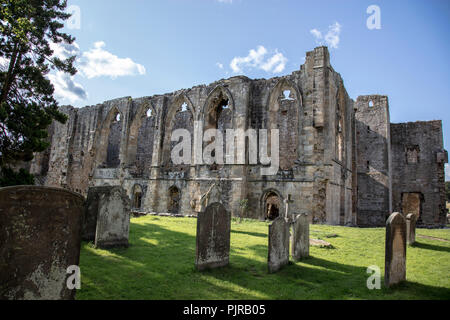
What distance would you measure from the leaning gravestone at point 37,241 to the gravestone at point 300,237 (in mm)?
4233

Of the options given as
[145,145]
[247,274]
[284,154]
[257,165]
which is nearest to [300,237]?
[247,274]

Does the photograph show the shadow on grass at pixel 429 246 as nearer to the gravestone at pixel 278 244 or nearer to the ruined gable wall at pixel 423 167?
the gravestone at pixel 278 244

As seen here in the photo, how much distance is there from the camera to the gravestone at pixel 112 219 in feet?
21.1

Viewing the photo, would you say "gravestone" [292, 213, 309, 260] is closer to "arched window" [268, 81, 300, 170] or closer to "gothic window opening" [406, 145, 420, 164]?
"arched window" [268, 81, 300, 170]

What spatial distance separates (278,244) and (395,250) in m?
1.89

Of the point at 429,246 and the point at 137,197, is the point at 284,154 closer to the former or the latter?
the point at 137,197

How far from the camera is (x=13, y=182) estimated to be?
912cm

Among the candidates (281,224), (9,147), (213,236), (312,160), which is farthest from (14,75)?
(312,160)

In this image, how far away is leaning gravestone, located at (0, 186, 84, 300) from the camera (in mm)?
2686

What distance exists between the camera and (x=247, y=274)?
508 cm

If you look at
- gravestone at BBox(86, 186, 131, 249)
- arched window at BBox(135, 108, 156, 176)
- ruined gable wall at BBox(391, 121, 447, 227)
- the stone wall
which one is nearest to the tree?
gravestone at BBox(86, 186, 131, 249)

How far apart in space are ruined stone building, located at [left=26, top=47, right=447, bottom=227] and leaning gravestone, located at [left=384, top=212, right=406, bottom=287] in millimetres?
8699

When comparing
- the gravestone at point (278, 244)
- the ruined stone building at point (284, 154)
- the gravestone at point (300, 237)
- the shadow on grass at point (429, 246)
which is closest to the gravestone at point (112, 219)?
the gravestone at point (278, 244)
